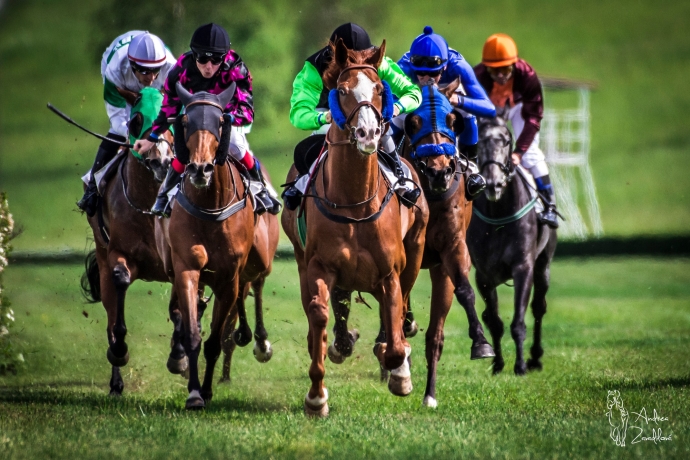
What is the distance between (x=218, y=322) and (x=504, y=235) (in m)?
3.23

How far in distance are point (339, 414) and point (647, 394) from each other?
2328 mm

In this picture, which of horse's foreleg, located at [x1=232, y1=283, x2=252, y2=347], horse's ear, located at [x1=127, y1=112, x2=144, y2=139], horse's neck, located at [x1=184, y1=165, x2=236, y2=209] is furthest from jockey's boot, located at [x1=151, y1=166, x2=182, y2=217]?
horse's foreleg, located at [x1=232, y1=283, x2=252, y2=347]

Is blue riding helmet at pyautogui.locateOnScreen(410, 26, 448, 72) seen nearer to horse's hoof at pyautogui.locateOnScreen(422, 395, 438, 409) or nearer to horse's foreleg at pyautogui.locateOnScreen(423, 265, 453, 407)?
horse's foreleg at pyautogui.locateOnScreen(423, 265, 453, 407)

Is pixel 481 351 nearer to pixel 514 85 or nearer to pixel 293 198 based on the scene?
pixel 293 198

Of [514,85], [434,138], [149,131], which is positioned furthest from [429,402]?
[514,85]

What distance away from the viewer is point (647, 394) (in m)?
8.00

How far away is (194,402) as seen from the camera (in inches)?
296

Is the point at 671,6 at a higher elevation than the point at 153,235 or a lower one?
higher

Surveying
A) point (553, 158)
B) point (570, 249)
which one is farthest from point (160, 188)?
point (553, 158)

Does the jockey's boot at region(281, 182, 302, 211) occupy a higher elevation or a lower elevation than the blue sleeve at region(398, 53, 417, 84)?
lower

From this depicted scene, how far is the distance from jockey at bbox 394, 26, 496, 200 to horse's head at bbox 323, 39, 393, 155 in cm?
136

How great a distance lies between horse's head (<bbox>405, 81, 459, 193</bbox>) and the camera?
7805 mm

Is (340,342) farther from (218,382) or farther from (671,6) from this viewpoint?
(671,6)

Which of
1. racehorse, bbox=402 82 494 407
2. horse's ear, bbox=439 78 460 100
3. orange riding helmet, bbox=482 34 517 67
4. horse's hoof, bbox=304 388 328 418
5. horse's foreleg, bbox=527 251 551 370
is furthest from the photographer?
horse's foreleg, bbox=527 251 551 370
